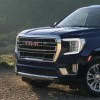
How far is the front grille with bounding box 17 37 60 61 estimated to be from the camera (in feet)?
31.1

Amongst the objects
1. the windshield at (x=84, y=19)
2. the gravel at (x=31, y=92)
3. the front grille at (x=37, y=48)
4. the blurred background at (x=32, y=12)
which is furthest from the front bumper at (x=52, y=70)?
the blurred background at (x=32, y=12)

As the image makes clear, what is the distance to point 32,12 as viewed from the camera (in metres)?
60.9

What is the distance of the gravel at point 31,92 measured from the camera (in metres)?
9.65

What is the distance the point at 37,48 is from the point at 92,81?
1.43 metres

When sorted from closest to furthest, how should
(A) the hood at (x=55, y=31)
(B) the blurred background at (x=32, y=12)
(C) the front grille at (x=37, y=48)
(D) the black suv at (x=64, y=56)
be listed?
(D) the black suv at (x=64, y=56) → (C) the front grille at (x=37, y=48) → (A) the hood at (x=55, y=31) → (B) the blurred background at (x=32, y=12)

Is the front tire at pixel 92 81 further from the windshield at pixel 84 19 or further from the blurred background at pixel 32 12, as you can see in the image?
the blurred background at pixel 32 12

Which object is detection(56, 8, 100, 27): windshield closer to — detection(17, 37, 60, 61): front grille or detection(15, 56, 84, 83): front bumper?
detection(17, 37, 60, 61): front grille

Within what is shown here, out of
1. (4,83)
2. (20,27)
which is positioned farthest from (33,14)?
(4,83)

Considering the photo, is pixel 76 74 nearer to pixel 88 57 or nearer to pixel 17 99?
pixel 88 57

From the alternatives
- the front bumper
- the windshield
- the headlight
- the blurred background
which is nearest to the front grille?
the front bumper

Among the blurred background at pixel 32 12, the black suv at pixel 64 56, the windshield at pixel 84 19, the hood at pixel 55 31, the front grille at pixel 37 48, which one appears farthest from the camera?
the blurred background at pixel 32 12

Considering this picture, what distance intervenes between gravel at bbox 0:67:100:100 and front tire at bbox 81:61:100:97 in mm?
186

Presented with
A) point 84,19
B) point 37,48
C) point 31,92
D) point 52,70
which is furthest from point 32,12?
point 52,70

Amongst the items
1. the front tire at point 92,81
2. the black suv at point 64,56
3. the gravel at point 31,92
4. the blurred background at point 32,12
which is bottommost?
the blurred background at point 32,12
